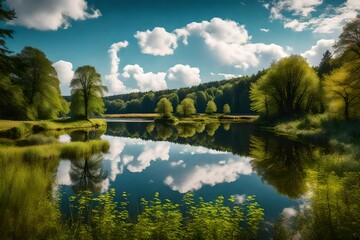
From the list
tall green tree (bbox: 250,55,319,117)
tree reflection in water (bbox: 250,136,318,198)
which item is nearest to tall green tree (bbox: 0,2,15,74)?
tree reflection in water (bbox: 250,136,318,198)

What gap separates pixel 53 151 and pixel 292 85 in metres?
49.8

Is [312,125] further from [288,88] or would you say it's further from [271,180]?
[271,180]

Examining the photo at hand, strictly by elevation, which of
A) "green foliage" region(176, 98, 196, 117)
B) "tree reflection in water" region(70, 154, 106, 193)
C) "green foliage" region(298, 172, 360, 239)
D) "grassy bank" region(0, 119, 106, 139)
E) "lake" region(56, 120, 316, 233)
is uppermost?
"green foliage" region(176, 98, 196, 117)

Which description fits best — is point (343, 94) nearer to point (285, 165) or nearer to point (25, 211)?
point (285, 165)

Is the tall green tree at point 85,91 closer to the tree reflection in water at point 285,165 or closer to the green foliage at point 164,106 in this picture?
the green foliage at point 164,106

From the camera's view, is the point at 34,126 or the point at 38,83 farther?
the point at 38,83

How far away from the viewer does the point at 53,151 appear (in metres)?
23.1

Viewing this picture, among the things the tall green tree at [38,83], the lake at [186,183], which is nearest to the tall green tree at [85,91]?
the tall green tree at [38,83]

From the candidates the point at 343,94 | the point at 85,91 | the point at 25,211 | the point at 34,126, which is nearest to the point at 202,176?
the point at 25,211

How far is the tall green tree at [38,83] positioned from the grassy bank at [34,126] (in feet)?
10.2

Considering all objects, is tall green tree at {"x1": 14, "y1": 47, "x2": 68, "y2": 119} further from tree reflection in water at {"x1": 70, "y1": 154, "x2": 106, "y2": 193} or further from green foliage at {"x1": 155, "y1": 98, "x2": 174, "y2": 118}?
green foliage at {"x1": 155, "y1": 98, "x2": 174, "y2": 118}

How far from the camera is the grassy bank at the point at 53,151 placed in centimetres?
1978

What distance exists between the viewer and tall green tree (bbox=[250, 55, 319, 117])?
55.9m

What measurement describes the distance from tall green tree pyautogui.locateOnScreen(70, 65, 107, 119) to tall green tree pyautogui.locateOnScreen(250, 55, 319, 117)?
128 feet
